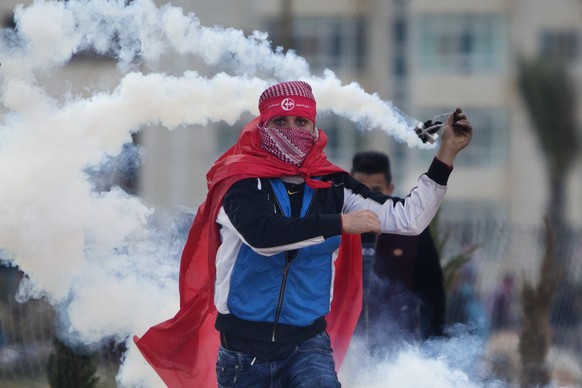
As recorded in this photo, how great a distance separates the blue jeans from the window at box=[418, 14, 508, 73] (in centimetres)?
846

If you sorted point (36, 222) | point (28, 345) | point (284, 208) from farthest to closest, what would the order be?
point (28, 345)
point (36, 222)
point (284, 208)

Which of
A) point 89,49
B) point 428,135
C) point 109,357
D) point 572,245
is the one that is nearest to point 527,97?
point 572,245

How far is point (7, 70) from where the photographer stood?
5867 millimetres

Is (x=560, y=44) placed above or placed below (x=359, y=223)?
above

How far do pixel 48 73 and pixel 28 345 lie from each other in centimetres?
264

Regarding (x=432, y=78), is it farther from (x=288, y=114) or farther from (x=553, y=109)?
(x=288, y=114)

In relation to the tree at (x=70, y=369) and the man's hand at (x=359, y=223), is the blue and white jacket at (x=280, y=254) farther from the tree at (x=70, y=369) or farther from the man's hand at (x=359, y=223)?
the tree at (x=70, y=369)

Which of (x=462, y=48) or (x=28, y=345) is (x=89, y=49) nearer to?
(x=28, y=345)

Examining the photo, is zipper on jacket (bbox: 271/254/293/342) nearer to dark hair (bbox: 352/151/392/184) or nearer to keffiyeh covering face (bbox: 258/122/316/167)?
keffiyeh covering face (bbox: 258/122/316/167)

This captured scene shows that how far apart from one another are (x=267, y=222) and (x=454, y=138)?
799 mm

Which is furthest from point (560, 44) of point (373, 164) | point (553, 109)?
point (373, 164)

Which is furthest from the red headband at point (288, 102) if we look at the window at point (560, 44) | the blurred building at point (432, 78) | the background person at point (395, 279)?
the window at point (560, 44)

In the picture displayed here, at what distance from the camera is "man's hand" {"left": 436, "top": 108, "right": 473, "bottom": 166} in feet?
14.1

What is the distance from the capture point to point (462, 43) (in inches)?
597
